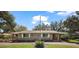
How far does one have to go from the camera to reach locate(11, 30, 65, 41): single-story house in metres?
3.78

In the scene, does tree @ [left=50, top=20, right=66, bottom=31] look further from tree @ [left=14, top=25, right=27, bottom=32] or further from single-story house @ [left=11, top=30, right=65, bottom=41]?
tree @ [left=14, top=25, right=27, bottom=32]

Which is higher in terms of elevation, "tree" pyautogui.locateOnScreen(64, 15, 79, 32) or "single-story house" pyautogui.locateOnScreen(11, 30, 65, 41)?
"tree" pyautogui.locateOnScreen(64, 15, 79, 32)

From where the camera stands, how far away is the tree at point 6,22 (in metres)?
3.79

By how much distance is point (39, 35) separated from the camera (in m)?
3.80

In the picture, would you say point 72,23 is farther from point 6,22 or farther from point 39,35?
point 6,22

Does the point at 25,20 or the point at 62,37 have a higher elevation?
the point at 25,20

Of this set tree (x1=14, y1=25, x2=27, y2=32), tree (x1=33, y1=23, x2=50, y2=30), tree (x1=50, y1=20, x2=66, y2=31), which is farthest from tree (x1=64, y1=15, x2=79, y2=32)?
tree (x1=14, y1=25, x2=27, y2=32)

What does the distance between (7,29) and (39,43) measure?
0.70 m

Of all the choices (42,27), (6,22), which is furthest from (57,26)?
(6,22)

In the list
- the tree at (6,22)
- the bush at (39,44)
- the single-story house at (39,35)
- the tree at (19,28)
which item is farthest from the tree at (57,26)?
the tree at (6,22)

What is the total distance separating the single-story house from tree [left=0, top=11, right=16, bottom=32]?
0.45 feet
